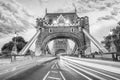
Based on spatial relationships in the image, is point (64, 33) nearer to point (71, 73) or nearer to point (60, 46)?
point (71, 73)

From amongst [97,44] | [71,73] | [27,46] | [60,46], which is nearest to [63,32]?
[97,44]

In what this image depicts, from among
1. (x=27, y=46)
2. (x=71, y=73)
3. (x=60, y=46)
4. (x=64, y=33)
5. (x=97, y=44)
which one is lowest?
(x=71, y=73)

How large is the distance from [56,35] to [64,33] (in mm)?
4037

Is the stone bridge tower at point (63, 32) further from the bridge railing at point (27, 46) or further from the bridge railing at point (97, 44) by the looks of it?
the bridge railing at point (27, 46)

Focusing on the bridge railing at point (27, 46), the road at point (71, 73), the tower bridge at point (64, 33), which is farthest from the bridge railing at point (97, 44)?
the road at point (71, 73)

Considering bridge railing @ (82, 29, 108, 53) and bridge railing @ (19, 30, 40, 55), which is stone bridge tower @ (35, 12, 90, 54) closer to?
bridge railing @ (82, 29, 108, 53)

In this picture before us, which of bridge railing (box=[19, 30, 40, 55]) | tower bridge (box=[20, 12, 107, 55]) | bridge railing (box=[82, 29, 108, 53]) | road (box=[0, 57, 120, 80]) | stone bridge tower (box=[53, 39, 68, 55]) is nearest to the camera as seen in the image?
road (box=[0, 57, 120, 80])

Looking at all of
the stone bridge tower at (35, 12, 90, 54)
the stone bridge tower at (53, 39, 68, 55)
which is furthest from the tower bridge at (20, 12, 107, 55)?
the stone bridge tower at (53, 39, 68, 55)

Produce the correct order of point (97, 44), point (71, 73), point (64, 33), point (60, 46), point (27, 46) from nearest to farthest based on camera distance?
point (71, 73) → point (27, 46) → point (97, 44) → point (64, 33) → point (60, 46)

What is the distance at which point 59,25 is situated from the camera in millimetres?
58406

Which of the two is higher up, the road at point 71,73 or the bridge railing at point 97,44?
the bridge railing at point 97,44

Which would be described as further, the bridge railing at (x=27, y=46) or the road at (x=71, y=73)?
the bridge railing at (x=27, y=46)

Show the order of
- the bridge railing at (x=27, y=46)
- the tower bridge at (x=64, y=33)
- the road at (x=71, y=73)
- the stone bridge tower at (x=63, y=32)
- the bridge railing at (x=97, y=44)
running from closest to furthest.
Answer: the road at (x=71, y=73), the bridge railing at (x=27, y=46), the bridge railing at (x=97, y=44), the tower bridge at (x=64, y=33), the stone bridge tower at (x=63, y=32)

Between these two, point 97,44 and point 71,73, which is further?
point 97,44
